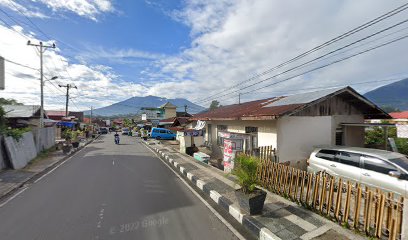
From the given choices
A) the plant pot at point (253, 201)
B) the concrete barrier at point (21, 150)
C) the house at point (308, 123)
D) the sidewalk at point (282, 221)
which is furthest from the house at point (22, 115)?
the plant pot at point (253, 201)

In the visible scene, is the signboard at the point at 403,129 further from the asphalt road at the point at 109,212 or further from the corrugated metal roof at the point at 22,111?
the corrugated metal roof at the point at 22,111

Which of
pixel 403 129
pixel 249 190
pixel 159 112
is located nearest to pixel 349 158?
pixel 249 190

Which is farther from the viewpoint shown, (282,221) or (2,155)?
(2,155)

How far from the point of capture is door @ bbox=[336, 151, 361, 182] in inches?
295

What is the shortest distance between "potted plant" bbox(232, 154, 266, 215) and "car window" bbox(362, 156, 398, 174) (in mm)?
3874

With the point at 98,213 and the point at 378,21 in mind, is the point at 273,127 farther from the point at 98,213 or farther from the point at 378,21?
the point at 98,213

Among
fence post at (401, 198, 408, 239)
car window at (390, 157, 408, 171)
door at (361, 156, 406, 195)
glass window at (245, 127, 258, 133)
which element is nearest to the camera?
fence post at (401, 198, 408, 239)

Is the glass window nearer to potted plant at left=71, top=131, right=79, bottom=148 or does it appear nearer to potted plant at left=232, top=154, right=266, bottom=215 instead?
potted plant at left=232, top=154, right=266, bottom=215

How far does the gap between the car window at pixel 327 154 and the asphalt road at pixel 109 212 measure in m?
5.16

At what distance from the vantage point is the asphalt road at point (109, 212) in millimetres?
5016

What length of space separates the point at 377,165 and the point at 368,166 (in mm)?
274

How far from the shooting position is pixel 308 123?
1086cm

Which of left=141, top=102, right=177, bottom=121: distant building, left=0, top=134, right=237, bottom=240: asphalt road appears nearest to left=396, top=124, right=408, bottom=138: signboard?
left=0, top=134, right=237, bottom=240: asphalt road

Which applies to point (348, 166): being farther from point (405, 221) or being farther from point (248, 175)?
point (248, 175)
